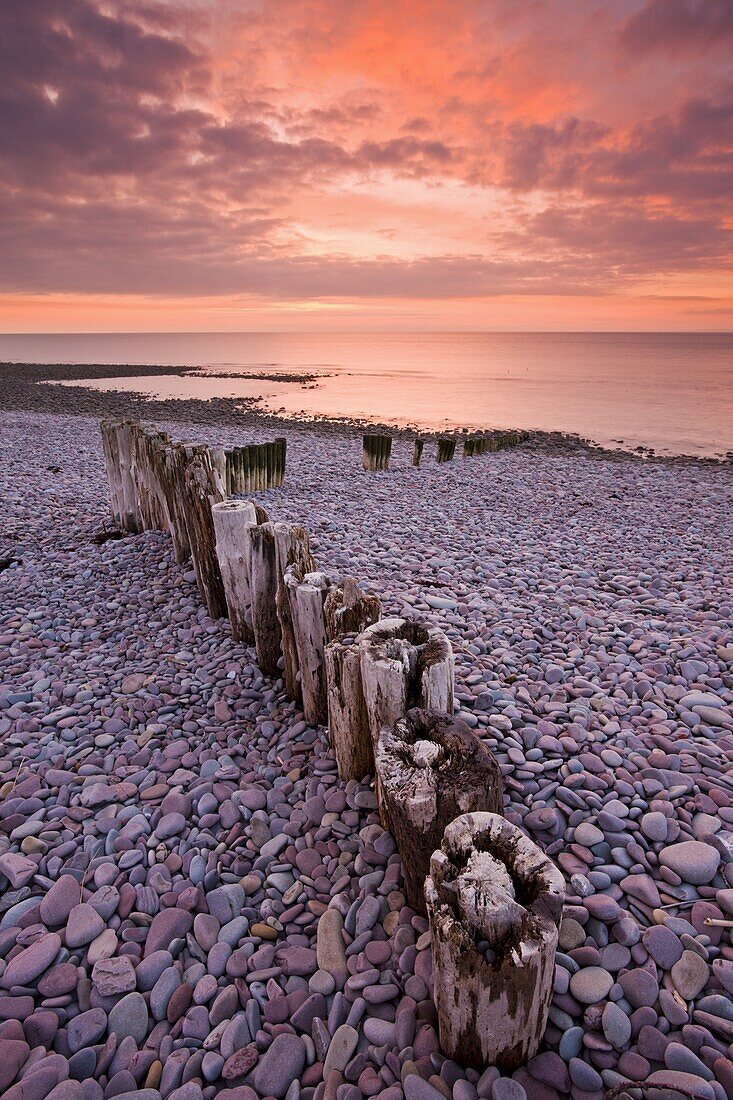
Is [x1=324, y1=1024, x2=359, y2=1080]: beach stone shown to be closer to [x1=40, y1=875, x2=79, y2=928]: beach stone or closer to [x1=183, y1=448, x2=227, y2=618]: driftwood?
[x1=40, y1=875, x2=79, y2=928]: beach stone

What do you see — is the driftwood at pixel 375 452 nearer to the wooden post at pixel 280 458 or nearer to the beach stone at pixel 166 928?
the wooden post at pixel 280 458

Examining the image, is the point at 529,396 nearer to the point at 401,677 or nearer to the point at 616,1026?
the point at 401,677

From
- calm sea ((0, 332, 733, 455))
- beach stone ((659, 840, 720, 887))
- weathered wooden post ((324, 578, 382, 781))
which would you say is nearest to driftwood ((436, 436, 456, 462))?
calm sea ((0, 332, 733, 455))

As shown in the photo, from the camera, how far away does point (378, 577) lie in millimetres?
5816

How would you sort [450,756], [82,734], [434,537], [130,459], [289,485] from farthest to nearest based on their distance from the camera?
[289,485], [434,537], [130,459], [82,734], [450,756]

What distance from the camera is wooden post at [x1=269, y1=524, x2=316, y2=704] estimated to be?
355 centimetres

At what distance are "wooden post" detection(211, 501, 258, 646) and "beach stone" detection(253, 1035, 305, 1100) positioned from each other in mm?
2721

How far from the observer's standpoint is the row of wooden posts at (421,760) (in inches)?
65.7

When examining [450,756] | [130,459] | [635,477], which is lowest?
[635,477]

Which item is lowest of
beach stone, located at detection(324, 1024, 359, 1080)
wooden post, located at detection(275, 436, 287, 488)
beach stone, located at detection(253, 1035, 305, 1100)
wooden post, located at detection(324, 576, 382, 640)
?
beach stone, located at detection(253, 1035, 305, 1100)

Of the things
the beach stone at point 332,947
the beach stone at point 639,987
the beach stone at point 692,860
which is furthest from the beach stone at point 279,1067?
the beach stone at point 692,860

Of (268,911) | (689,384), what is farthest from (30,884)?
(689,384)

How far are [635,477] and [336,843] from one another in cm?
1317

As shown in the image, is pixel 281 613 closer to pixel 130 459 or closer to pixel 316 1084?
pixel 316 1084
